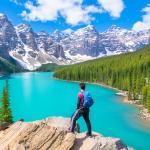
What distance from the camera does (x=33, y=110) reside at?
106375 mm

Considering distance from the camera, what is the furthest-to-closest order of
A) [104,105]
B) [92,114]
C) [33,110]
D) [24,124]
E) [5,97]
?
[104,105] < [33,110] < [92,114] < [5,97] < [24,124]

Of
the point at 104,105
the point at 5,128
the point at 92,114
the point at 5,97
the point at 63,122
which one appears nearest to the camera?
the point at 5,128

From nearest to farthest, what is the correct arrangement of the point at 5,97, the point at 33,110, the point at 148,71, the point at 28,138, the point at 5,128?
1. the point at 28,138
2. the point at 5,128
3. the point at 5,97
4. the point at 33,110
5. the point at 148,71

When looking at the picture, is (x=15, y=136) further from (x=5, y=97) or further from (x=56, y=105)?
(x=56, y=105)

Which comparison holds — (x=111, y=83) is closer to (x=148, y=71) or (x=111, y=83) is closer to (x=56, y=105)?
(x=148, y=71)

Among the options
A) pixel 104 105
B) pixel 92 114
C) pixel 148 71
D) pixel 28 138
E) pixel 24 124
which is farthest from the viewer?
pixel 148 71

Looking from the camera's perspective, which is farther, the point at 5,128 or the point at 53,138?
the point at 5,128

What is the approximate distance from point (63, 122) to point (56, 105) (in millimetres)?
91961

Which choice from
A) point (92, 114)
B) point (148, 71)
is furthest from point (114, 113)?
point (148, 71)

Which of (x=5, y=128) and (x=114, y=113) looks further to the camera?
(x=114, y=113)

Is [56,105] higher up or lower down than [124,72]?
lower down

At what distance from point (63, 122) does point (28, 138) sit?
6494 millimetres

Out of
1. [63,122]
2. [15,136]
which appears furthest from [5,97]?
[15,136]

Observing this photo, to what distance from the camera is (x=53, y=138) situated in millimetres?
22047
